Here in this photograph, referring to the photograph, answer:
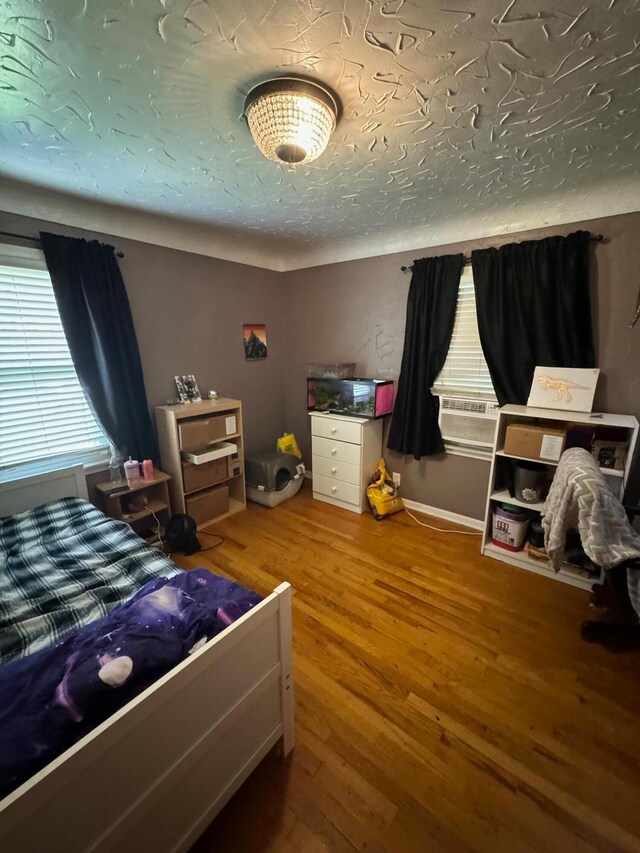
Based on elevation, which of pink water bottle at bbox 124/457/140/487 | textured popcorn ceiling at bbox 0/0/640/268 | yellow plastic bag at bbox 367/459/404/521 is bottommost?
yellow plastic bag at bbox 367/459/404/521

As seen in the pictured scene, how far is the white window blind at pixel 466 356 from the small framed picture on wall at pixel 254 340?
177 cm

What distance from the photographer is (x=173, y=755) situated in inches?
32.2

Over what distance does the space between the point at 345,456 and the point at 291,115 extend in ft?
7.46

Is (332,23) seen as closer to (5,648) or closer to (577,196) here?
(577,196)

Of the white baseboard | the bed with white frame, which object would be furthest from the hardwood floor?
the white baseboard

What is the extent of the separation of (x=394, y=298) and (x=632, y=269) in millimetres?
1480

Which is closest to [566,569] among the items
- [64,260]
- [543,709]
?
[543,709]

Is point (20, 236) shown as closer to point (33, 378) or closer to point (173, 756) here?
point (33, 378)

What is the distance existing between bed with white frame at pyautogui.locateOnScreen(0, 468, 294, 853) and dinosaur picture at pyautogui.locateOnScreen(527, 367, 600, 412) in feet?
6.50

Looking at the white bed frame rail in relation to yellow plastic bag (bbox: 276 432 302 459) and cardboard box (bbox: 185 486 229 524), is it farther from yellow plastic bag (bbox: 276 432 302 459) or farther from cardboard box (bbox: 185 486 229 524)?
yellow plastic bag (bbox: 276 432 302 459)

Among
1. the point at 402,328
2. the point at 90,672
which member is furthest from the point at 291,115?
the point at 402,328

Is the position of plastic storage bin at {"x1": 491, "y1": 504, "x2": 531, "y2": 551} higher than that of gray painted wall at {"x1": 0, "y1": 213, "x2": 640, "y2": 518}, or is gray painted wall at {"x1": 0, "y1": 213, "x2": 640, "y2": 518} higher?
gray painted wall at {"x1": 0, "y1": 213, "x2": 640, "y2": 518}

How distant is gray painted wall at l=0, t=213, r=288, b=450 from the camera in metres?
2.43

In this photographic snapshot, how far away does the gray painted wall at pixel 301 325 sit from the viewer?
1997mm
